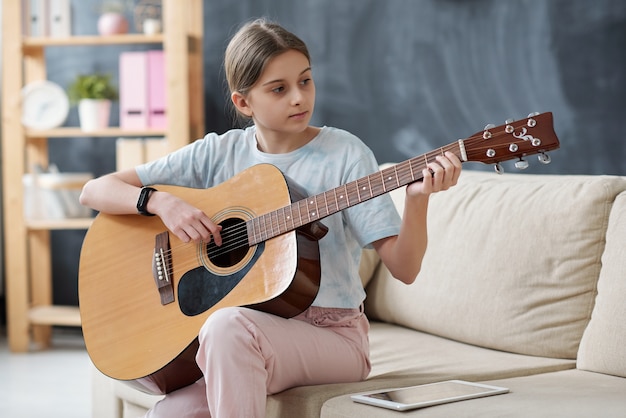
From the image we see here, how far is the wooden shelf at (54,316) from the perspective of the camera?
4.07m

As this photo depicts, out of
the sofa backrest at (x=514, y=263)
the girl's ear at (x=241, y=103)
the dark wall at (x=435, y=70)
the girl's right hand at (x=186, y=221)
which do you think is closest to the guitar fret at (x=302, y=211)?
the girl's right hand at (x=186, y=221)

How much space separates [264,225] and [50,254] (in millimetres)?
2960

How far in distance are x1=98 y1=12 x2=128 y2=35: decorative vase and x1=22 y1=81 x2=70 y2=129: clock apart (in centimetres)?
34

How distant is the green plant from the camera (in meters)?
4.14

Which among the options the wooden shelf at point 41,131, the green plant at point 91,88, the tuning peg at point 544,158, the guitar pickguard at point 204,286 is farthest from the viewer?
the green plant at point 91,88

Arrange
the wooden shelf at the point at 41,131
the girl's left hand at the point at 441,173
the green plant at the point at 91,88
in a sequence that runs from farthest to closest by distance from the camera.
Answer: the green plant at the point at 91,88 < the wooden shelf at the point at 41,131 < the girl's left hand at the point at 441,173

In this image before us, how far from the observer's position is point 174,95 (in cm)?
393

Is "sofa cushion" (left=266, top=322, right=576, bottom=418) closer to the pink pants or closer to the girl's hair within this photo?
the pink pants

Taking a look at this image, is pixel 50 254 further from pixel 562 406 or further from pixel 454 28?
pixel 562 406

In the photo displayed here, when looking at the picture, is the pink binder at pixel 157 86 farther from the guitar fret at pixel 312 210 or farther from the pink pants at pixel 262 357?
the guitar fret at pixel 312 210

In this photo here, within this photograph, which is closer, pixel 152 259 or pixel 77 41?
pixel 152 259

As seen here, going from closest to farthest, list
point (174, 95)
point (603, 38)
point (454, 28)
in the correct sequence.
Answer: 1. point (603, 38)
2. point (454, 28)
3. point (174, 95)

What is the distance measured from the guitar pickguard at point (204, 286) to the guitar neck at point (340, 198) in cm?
5

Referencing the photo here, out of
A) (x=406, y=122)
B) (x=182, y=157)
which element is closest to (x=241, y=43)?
(x=182, y=157)
